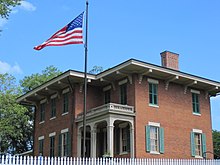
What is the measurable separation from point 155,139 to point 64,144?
7.00 metres

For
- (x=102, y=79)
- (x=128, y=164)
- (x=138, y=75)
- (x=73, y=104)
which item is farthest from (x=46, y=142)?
(x=128, y=164)

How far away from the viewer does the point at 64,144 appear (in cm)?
2956

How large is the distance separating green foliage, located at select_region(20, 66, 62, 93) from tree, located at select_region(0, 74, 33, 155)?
3.41 meters

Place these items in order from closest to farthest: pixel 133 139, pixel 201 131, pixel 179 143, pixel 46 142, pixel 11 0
Result: 1. pixel 11 0
2. pixel 133 139
3. pixel 179 143
4. pixel 201 131
5. pixel 46 142

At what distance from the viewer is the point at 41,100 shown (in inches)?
1346

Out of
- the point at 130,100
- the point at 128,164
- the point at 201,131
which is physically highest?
the point at 130,100

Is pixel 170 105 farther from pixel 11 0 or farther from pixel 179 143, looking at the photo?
pixel 11 0

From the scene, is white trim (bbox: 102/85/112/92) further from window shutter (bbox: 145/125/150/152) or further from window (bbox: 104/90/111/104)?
window shutter (bbox: 145/125/150/152)

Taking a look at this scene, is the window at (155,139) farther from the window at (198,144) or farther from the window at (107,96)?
the window at (107,96)

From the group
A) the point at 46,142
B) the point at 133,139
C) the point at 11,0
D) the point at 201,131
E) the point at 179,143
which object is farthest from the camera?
the point at 46,142

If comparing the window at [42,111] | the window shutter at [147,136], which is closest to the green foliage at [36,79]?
the window at [42,111]

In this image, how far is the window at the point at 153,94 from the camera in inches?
1074

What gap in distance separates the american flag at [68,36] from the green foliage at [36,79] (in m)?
28.4

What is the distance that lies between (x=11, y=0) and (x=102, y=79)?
10111mm
